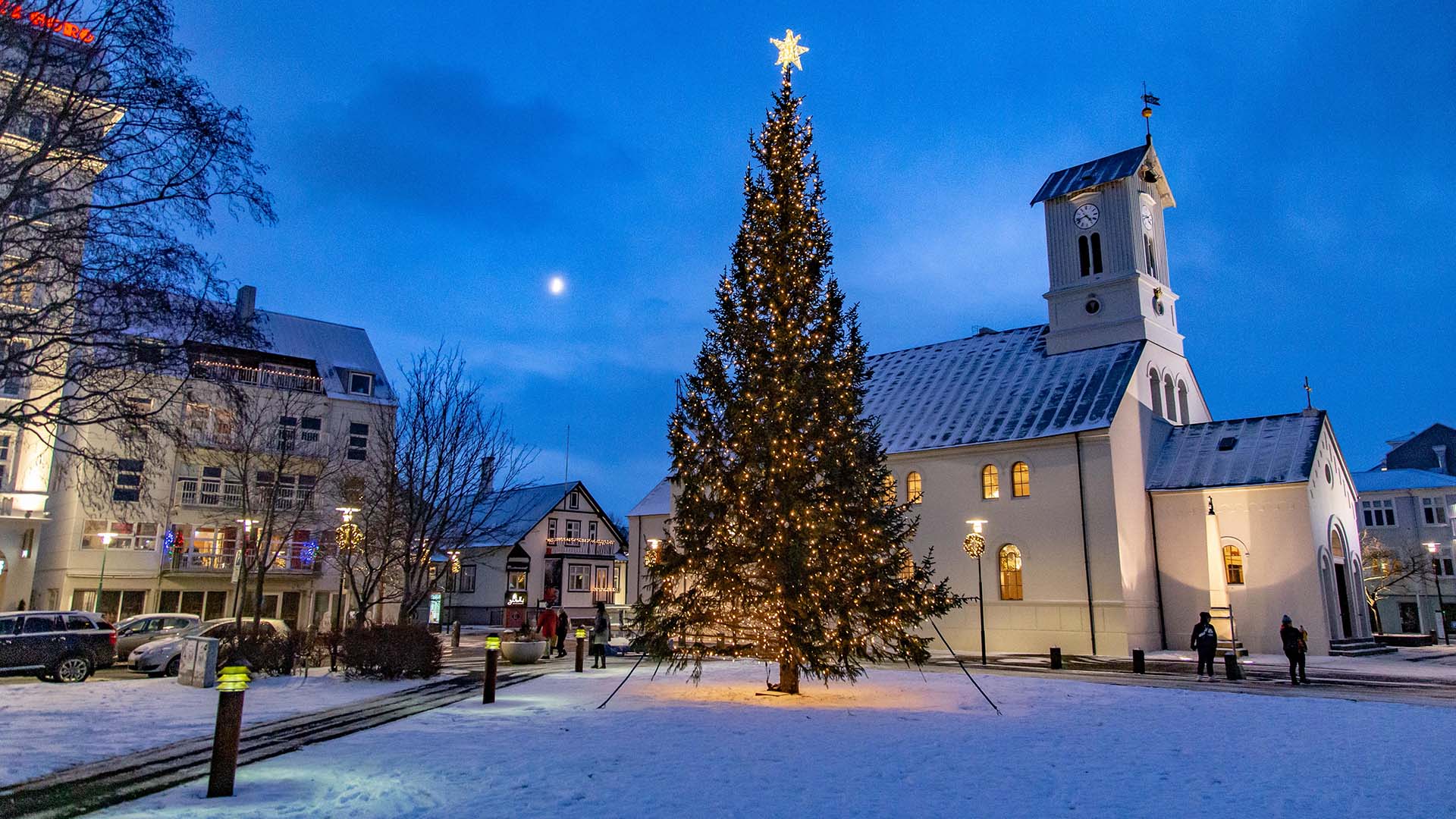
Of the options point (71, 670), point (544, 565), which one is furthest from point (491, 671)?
point (544, 565)

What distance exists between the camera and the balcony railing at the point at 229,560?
37.9 meters

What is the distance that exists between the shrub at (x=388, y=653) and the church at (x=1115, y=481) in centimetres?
1196

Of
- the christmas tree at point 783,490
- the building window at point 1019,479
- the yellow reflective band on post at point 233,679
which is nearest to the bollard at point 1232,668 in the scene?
the christmas tree at point 783,490

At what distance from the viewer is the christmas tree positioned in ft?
55.3

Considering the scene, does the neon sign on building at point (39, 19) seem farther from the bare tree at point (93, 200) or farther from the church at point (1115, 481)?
the church at point (1115, 481)

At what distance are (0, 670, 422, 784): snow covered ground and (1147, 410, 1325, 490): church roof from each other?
1132 inches

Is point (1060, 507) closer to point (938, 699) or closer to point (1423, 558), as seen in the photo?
point (938, 699)

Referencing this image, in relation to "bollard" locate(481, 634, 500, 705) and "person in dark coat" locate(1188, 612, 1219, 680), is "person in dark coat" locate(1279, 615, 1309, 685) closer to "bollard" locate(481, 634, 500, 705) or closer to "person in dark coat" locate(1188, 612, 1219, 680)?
"person in dark coat" locate(1188, 612, 1219, 680)

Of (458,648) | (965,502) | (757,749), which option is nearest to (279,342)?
(458,648)

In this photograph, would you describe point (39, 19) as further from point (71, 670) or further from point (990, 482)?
point (990, 482)

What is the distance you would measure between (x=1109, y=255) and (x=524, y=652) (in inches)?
1143

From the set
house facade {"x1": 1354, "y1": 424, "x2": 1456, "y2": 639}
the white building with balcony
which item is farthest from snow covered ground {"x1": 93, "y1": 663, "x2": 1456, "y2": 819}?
house facade {"x1": 1354, "y1": 424, "x2": 1456, "y2": 639}

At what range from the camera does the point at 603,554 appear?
62.2m

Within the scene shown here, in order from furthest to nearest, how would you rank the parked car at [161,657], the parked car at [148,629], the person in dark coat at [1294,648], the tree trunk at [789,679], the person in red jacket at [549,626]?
the person in red jacket at [549,626], the parked car at [148,629], the parked car at [161,657], the person in dark coat at [1294,648], the tree trunk at [789,679]
